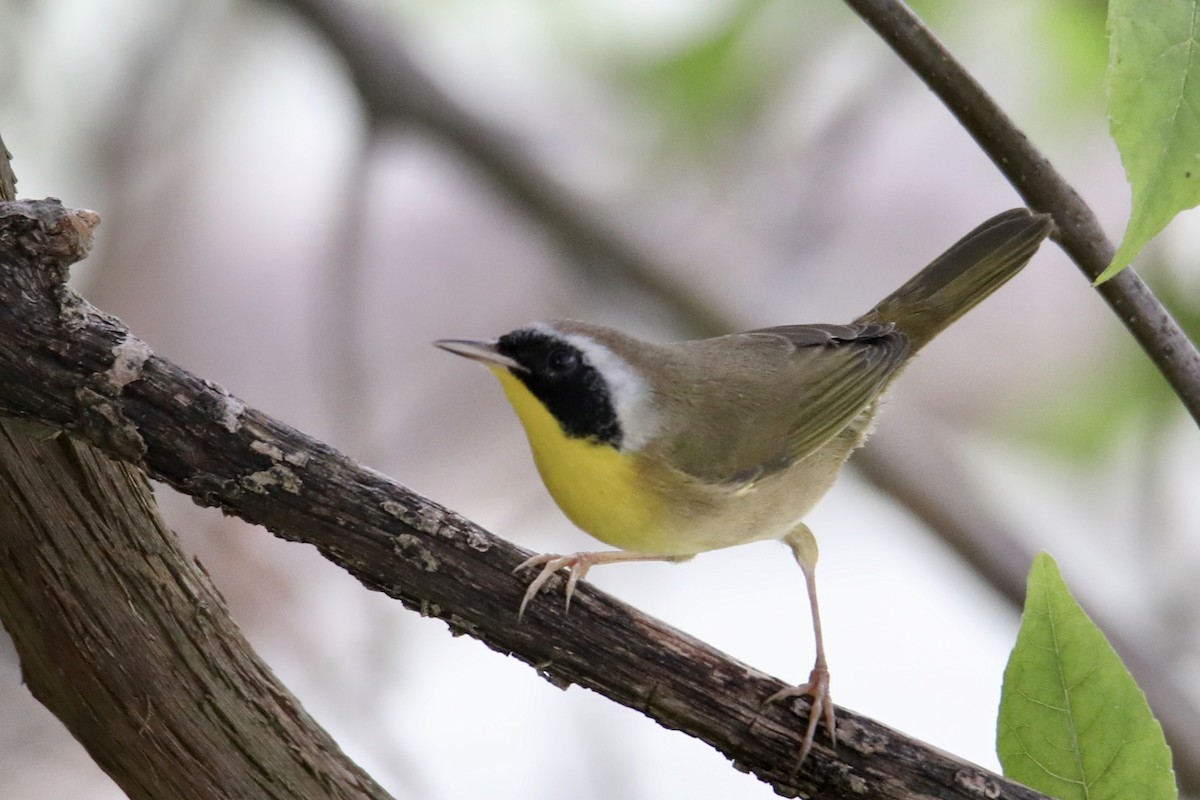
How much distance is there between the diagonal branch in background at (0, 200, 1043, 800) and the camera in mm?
1610

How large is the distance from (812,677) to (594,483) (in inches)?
21.9

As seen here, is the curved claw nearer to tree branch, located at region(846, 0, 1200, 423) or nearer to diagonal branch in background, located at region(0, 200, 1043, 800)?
diagonal branch in background, located at region(0, 200, 1043, 800)

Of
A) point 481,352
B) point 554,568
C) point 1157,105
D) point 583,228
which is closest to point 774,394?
point 481,352

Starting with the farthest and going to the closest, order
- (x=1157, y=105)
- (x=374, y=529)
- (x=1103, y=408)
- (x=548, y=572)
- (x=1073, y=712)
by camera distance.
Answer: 1. (x=1103, y=408)
2. (x=548, y=572)
3. (x=374, y=529)
4. (x=1073, y=712)
5. (x=1157, y=105)

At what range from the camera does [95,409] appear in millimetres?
1609

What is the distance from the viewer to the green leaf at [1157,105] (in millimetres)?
1160

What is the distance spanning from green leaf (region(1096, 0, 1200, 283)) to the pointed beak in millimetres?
1373

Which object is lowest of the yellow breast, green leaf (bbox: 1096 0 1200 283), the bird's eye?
green leaf (bbox: 1096 0 1200 283)

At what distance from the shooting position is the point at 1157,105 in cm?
117

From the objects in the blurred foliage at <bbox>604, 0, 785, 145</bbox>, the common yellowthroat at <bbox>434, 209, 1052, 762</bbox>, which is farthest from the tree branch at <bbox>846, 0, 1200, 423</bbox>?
the blurred foliage at <bbox>604, 0, 785, 145</bbox>

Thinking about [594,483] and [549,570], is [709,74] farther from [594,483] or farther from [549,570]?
[549,570]

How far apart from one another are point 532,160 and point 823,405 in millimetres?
1204

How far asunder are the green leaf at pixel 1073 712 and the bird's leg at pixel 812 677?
1.13 ft

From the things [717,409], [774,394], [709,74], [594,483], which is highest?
[709,74]
